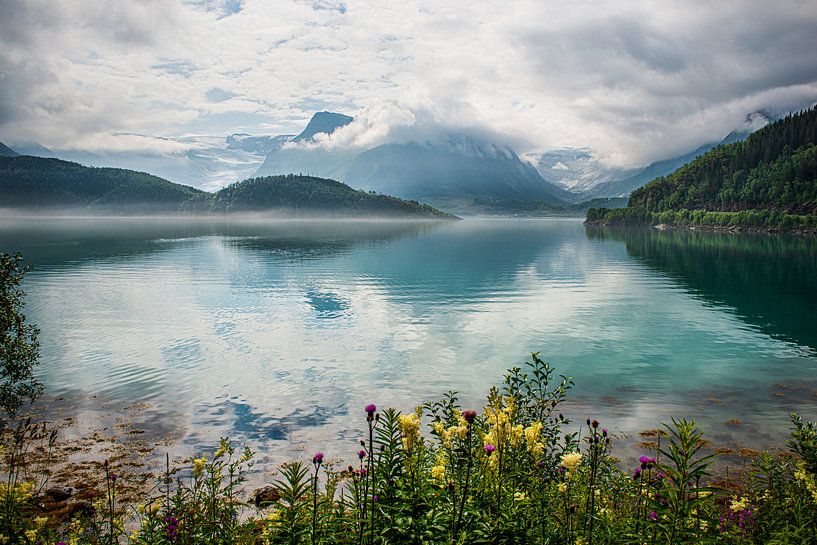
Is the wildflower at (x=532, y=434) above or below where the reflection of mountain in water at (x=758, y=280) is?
above

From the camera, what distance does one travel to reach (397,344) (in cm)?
4297

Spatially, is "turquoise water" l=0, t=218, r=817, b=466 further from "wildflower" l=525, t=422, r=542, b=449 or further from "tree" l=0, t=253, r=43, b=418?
"wildflower" l=525, t=422, r=542, b=449

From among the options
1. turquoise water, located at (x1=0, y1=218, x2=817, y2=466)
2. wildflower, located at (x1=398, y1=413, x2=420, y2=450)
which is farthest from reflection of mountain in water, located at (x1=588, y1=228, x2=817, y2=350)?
wildflower, located at (x1=398, y1=413, x2=420, y2=450)

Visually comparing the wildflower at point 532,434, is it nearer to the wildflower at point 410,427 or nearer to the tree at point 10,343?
the wildflower at point 410,427

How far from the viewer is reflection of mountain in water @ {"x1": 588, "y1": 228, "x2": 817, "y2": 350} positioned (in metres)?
52.4

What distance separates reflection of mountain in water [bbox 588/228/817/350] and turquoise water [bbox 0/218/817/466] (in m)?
0.51

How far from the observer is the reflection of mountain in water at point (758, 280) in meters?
52.4

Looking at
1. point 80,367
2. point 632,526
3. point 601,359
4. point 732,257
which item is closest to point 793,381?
point 601,359

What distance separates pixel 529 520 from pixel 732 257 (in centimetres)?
13777

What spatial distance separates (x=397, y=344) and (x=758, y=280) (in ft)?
238

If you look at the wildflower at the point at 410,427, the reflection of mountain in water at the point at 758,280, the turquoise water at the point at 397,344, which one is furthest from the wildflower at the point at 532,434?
the reflection of mountain in water at the point at 758,280

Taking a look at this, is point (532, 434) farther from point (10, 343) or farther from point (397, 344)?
point (397, 344)

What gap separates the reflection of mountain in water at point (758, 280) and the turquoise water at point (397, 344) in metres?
0.51


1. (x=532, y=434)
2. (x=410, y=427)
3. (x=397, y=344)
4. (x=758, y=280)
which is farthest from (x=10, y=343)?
(x=758, y=280)
